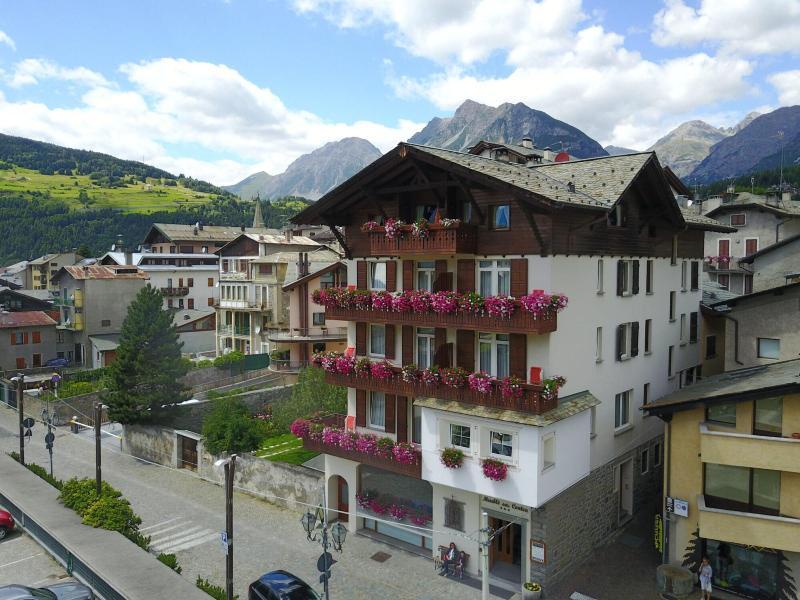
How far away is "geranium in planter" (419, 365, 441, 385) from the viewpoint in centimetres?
2433

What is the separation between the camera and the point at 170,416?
43.3 metres

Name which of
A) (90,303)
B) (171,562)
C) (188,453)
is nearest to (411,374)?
(171,562)

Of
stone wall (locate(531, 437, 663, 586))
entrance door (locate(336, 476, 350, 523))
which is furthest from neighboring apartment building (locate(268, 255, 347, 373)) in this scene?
stone wall (locate(531, 437, 663, 586))

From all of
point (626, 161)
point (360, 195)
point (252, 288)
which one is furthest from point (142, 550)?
point (252, 288)

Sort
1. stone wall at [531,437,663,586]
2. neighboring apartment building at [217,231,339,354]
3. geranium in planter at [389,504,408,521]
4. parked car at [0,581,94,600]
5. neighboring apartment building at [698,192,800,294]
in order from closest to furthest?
parked car at [0,581,94,600] → stone wall at [531,437,663,586] → geranium in planter at [389,504,408,521] → neighboring apartment building at [698,192,800,294] → neighboring apartment building at [217,231,339,354]

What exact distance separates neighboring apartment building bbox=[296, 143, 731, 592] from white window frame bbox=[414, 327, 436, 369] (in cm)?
7

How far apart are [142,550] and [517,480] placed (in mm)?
15334

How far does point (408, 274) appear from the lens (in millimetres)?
26969

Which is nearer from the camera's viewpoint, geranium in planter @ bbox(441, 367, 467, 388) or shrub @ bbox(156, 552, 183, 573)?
shrub @ bbox(156, 552, 183, 573)

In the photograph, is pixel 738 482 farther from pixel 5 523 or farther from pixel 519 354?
pixel 5 523

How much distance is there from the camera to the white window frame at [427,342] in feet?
87.0

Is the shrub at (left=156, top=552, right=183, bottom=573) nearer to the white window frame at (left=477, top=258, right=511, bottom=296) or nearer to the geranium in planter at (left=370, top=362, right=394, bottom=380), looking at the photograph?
the geranium in planter at (left=370, top=362, right=394, bottom=380)

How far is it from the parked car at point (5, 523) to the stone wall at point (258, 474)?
919 centimetres

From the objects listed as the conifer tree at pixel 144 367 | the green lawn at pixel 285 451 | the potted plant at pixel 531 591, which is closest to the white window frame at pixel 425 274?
the potted plant at pixel 531 591
